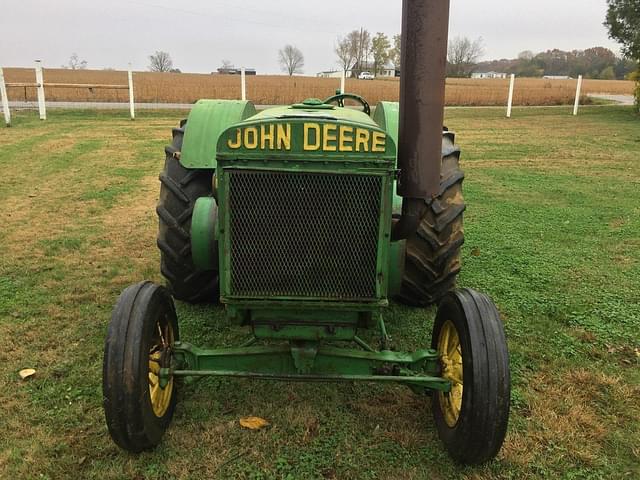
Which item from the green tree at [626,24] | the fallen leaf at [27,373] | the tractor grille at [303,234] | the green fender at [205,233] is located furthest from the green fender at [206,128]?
the green tree at [626,24]

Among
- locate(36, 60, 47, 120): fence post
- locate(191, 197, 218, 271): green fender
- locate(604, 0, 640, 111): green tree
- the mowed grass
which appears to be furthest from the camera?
locate(604, 0, 640, 111): green tree

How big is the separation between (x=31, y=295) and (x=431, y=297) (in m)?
3.01

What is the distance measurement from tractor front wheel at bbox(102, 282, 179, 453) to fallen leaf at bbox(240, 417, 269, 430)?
384 millimetres

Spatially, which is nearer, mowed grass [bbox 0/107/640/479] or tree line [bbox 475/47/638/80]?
mowed grass [bbox 0/107/640/479]

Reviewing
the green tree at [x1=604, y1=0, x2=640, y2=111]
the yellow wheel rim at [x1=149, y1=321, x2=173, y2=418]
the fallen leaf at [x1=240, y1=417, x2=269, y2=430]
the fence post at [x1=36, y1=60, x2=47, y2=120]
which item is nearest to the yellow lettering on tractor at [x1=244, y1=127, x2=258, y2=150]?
the yellow wheel rim at [x1=149, y1=321, x2=173, y2=418]

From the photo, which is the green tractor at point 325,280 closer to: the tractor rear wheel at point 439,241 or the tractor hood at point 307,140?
the tractor hood at point 307,140

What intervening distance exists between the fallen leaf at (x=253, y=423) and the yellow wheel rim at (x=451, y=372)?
91 centimetres

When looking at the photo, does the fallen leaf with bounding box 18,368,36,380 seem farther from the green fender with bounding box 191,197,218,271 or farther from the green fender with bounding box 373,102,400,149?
the green fender with bounding box 373,102,400,149

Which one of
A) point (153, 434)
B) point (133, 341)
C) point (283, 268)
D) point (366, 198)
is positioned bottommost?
point (153, 434)

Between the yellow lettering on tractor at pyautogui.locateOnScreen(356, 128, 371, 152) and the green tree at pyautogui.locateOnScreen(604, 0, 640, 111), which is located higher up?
the green tree at pyautogui.locateOnScreen(604, 0, 640, 111)

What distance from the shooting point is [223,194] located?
256 centimetres

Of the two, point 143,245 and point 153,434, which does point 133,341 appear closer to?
point 153,434

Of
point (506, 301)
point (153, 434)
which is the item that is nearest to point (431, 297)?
point (506, 301)

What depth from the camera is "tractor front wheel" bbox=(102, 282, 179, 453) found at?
2.46 metres
